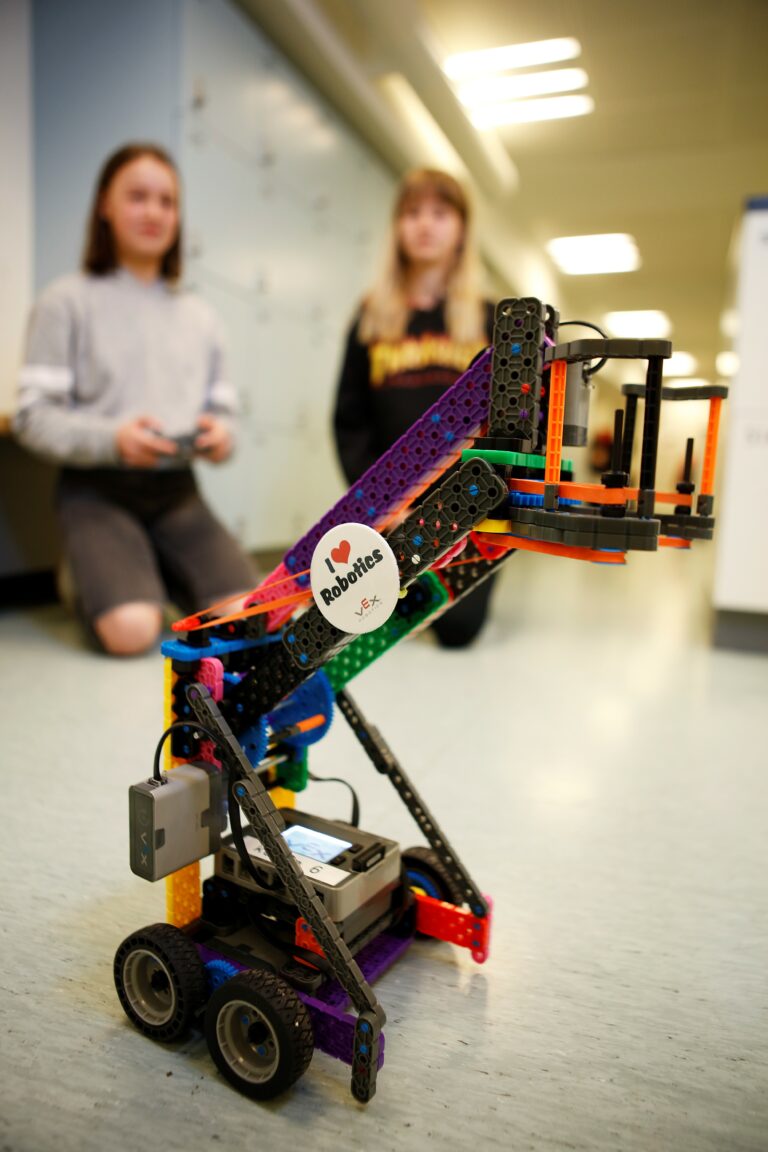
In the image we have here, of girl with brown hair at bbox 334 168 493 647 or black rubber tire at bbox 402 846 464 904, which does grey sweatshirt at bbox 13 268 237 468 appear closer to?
girl with brown hair at bbox 334 168 493 647

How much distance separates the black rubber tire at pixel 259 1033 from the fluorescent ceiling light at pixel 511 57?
454 cm

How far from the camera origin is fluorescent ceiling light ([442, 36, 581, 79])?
3922mm

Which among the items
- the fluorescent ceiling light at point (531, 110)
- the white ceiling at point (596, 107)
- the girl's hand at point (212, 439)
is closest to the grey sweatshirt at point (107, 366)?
the girl's hand at point (212, 439)

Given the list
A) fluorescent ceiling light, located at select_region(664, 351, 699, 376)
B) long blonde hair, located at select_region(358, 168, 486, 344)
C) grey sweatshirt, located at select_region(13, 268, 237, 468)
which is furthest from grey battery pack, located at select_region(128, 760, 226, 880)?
fluorescent ceiling light, located at select_region(664, 351, 699, 376)

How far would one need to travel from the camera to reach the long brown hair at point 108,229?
7.54ft

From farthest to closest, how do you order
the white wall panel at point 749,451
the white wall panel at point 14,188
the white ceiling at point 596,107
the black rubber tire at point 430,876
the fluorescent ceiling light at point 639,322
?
1. the fluorescent ceiling light at point 639,322
2. the white ceiling at point 596,107
3. the white wall panel at point 14,188
4. the white wall panel at point 749,451
5. the black rubber tire at point 430,876

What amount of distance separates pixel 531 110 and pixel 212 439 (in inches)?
137

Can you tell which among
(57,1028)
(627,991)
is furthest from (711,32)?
(57,1028)

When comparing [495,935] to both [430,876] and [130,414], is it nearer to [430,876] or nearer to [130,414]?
[430,876]

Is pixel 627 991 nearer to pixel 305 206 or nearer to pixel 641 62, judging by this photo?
pixel 305 206

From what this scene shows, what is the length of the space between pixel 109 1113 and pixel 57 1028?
131 mm

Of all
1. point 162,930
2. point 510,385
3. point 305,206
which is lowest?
point 162,930

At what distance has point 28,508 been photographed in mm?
2865

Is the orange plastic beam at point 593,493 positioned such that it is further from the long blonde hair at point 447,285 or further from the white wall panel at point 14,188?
the white wall panel at point 14,188
